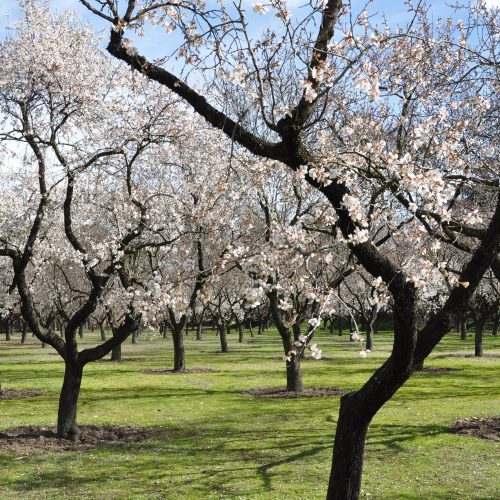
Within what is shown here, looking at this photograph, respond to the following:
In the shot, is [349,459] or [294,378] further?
[294,378]

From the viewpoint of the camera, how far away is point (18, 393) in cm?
2570

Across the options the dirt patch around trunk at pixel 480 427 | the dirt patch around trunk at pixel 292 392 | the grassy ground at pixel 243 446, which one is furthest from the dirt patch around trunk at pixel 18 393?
the dirt patch around trunk at pixel 480 427

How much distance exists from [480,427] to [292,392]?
30.8ft

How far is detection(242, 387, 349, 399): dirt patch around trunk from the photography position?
24.2 metres

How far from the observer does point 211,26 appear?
24.4 ft

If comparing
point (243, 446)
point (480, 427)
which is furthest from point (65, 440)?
point (480, 427)

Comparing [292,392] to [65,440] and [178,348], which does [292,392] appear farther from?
[178,348]

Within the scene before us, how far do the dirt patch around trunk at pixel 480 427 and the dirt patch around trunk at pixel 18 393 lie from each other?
16.2m

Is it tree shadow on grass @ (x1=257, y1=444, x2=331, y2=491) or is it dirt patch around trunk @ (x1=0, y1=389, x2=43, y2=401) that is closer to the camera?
tree shadow on grass @ (x1=257, y1=444, x2=331, y2=491)

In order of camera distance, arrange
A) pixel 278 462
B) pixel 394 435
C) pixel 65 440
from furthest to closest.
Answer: pixel 394 435
pixel 65 440
pixel 278 462

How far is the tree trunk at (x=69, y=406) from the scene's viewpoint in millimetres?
15555

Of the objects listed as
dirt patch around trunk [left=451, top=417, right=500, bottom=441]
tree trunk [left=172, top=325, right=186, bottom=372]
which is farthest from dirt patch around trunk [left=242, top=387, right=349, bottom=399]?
tree trunk [left=172, top=325, right=186, bottom=372]

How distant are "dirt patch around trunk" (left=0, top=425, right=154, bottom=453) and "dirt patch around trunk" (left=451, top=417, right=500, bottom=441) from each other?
8.10 meters

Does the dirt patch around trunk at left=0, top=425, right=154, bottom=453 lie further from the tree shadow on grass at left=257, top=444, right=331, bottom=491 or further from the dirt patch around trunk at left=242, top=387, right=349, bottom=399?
the dirt patch around trunk at left=242, top=387, right=349, bottom=399
